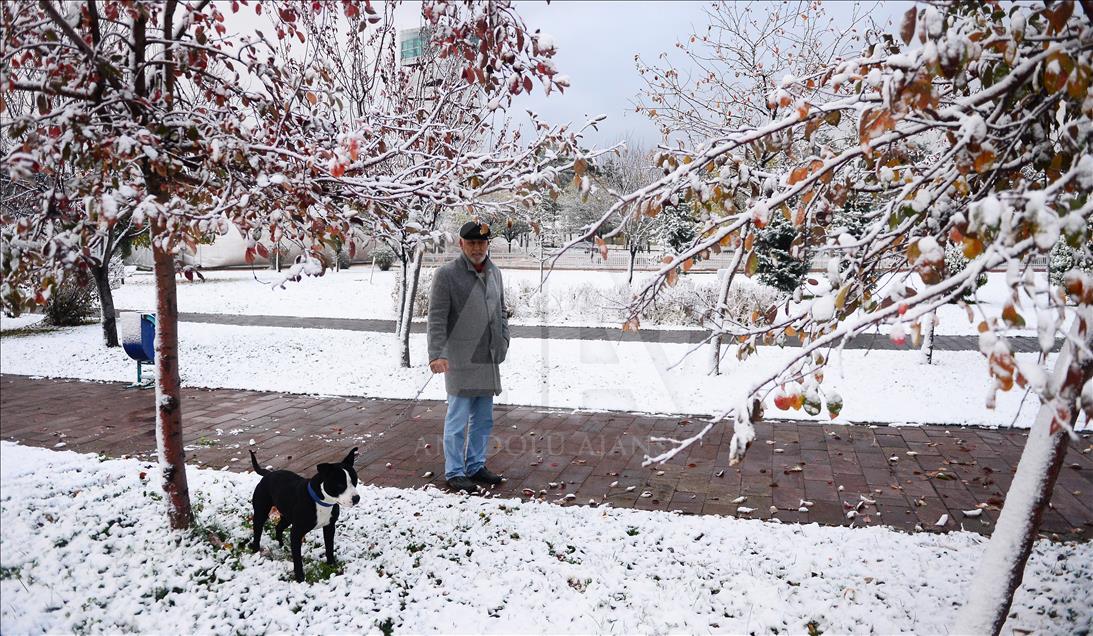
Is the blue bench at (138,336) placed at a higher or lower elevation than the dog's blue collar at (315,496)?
higher

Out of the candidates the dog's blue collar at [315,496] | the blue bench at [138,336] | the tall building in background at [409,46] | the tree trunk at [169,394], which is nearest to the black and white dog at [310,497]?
the dog's blue collar at [315,496]

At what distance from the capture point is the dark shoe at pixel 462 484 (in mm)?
4375

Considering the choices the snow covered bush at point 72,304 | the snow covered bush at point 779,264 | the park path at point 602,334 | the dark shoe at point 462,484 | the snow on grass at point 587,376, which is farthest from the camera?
the snow covered bush at point 779,264

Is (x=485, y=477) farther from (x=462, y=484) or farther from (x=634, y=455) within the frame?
(x=634, y=455)

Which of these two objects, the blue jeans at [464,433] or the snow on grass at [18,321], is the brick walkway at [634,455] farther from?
the snow on grass at [18,321]

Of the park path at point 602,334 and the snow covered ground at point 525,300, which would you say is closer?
the park path at point 602,334

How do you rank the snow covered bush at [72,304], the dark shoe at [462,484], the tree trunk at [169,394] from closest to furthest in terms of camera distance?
the snow covered bush at [72,304] < the tree trunk at [169,394] < the dark shoe at [462,484]

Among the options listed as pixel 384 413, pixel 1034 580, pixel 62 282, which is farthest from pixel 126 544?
pixel 1034 580

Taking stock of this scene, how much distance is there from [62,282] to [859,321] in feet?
8.83

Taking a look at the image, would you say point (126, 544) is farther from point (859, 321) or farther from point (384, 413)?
point (859, 321)

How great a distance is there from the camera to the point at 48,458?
2.16m

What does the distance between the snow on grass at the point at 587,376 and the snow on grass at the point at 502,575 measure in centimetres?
243

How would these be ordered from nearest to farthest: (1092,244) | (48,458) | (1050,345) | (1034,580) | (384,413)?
(1050,345) < (48,458) < (1092,244) < (1034,580) < (384,413)

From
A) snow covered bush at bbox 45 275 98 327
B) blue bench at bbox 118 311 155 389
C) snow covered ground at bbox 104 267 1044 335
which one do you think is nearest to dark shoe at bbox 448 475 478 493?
snow covered bush at bbox 45 275 98 327
